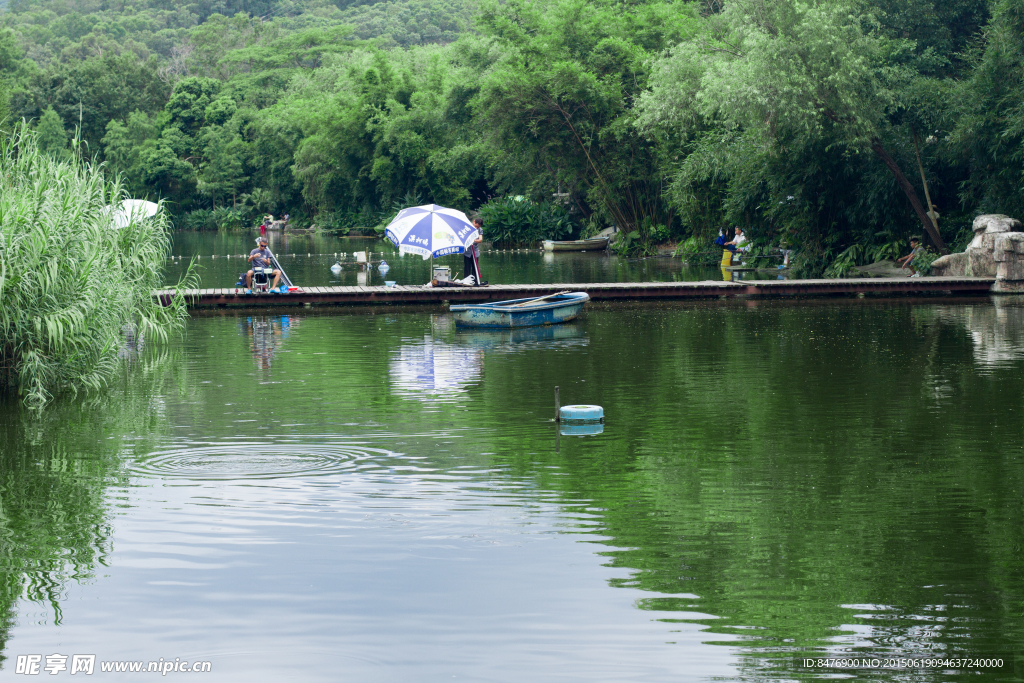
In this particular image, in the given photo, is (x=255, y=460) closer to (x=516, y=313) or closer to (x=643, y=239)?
(x=516, y=313)

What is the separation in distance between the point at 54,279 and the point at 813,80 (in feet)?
66.9

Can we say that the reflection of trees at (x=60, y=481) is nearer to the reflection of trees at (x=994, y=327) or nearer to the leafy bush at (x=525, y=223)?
the reflection of trees at (x=994, y=327)

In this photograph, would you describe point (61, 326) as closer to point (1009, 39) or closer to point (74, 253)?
point (74, 253)

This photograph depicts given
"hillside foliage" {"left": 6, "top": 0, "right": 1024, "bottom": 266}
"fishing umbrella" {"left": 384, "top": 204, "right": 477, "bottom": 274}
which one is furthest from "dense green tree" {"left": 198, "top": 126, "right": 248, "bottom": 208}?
"fishing umbrella" {"left": 384, "top": 204, "right": 477, "bottom": 274}

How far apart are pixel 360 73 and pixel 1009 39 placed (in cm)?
4990

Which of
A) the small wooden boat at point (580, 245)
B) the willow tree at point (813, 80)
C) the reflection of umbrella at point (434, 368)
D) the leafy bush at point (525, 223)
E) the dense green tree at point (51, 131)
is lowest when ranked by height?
the reflection of umbrella at point (434, 368)

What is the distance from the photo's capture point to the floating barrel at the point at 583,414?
12797 mm

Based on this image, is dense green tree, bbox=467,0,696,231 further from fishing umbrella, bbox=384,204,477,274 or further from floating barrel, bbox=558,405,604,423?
floating barrel, bbox=558,405,604,423

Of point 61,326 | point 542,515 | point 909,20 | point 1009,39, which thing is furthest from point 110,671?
point 909,20

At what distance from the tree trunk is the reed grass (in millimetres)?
21115

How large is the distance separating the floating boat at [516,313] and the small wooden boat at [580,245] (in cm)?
2648

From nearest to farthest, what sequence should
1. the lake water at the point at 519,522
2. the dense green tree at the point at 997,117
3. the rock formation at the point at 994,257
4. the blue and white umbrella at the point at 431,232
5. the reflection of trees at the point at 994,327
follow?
the lake water at the point at 519,522, the reflection of trees at the point at 994,327, the blue and white umbrella at the point at 431,232, the rock formation at the point at 994,257, the dense green tree at the point at 997,117

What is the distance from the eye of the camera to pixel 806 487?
1002cm

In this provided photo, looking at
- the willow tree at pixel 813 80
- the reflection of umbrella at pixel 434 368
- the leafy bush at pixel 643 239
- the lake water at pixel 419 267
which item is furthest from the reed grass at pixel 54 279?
the leafy bush at pixel 643 239
